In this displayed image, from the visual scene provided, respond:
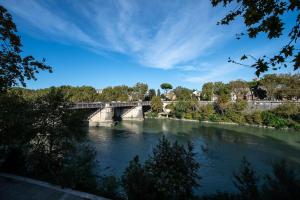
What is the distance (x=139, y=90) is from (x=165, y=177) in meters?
84.3

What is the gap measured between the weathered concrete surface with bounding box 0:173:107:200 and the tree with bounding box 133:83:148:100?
82.1 metres

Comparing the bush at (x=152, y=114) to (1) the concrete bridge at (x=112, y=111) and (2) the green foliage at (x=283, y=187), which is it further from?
(2) the green foliage at (x=283, y=187)

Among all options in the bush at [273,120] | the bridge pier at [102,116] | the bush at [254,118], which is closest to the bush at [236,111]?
the bush at [254,118]

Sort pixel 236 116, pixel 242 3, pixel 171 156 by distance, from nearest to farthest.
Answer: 1. pixel 242 3
2. pixel 171 156
3. pixel 236 116

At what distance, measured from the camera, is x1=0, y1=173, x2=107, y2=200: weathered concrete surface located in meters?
7.14

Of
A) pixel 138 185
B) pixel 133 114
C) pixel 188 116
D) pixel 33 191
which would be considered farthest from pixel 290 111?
pixel 33 191

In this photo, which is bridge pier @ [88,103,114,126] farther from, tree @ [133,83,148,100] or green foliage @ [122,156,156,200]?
green foliage @ [122,156,156,200]

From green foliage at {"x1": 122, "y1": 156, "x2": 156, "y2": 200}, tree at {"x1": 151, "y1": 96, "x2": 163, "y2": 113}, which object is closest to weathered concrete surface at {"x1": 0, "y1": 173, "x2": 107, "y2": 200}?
green foliage at {"x1": 122, "y1": 156, "x2": 156, "y2": 200}

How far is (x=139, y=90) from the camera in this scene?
90.6 m

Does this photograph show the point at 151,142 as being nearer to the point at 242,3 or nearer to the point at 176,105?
the point at 242,3

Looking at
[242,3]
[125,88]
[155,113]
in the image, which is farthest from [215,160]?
[125,88]

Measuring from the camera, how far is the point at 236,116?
50438 millimetres

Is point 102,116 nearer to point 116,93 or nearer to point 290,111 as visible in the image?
point 116,93

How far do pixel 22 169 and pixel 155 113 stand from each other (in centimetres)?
6283
